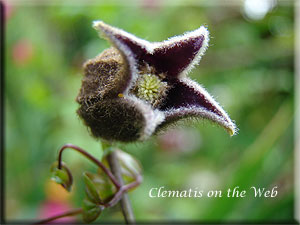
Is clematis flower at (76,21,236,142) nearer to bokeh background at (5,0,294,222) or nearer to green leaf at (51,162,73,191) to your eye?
green leaf at (51,162,73,191)

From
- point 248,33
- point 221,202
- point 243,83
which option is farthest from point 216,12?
point 221,202

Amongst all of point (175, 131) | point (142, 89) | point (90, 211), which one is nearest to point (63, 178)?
point (90, 211)

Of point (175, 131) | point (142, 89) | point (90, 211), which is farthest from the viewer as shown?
point (175, 131)

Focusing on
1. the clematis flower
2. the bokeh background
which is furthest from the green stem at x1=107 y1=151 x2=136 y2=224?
the bokeh background

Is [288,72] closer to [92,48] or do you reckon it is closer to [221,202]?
[221,202]

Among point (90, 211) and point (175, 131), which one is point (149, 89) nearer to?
point (90, 211)
